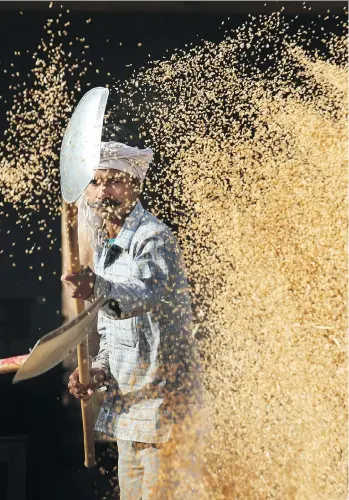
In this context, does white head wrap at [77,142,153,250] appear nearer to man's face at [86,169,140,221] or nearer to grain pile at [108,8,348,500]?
man's face at [86,169,140,221]

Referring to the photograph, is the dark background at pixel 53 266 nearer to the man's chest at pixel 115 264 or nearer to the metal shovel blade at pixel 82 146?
the man's chest at pixel 115 264

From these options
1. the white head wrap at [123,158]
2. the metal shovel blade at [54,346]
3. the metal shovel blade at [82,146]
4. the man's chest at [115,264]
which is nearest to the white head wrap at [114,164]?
the white head wrap at [123,158]

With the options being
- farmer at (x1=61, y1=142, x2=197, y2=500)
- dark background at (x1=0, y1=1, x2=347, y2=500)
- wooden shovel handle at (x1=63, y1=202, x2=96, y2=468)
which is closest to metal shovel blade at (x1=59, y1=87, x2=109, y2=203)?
wooden shovel handle at (x1=63, y1=202, x2=96, y2=468)

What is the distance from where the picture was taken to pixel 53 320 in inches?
116

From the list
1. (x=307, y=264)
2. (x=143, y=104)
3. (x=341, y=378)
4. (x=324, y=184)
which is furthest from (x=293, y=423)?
(x=143, y=104)

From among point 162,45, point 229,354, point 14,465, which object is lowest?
point 14,465

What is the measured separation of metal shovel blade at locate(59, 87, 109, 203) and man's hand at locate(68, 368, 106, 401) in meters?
0.63

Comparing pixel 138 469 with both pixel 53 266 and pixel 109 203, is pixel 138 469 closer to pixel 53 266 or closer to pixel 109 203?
pixel 109 203

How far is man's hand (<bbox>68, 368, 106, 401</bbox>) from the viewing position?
2180 mm

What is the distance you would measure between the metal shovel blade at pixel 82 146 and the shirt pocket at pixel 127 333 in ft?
1.62

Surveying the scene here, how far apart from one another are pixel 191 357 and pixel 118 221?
1.61 feet

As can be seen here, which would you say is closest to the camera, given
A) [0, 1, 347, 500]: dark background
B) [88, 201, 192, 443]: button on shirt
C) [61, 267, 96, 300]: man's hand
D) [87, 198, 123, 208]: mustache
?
[61, 267, 96, 300]: man's hand

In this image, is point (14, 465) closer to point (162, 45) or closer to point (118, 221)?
point (118, 221)

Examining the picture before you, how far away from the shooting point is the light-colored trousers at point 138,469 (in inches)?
85.1
